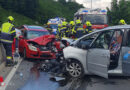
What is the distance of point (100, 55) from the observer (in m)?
6.25

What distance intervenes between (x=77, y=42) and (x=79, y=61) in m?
0.63

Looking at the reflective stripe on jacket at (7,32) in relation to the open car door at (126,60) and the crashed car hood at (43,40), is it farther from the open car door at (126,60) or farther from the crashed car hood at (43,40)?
the open car door at (126,60)

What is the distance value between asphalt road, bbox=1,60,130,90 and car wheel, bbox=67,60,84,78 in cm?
17

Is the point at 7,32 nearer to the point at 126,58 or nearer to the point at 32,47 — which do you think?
the point at 32,47

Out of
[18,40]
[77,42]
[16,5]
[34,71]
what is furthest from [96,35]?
[16,5]

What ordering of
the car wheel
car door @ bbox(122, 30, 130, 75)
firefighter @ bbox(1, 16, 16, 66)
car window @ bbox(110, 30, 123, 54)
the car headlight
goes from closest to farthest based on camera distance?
car door @ bbox(122, 30, 130, 75)
car window @ bbox(110, 30, 123, 54)
the car wheel
firefighter @ bbox(1, 16, 16, 66)
the car headlight

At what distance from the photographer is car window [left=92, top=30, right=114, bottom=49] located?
21.2ft

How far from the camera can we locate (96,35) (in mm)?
6684

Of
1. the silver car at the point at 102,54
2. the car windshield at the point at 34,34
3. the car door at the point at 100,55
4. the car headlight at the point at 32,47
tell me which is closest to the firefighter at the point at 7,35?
the car headlight at the point at 32,47

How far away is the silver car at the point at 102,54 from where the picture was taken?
610 centimetres

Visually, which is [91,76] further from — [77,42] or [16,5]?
[16,5]

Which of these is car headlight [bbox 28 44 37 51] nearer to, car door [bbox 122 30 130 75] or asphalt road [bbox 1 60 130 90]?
asphalt road [bbox 1 60 130 90]

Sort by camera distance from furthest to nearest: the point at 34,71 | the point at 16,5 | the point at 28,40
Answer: the point at 16,5 → the point at 28,40 → the point at 34,71

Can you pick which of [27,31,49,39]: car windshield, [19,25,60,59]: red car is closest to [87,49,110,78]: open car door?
[19,25,60,59]: red car
